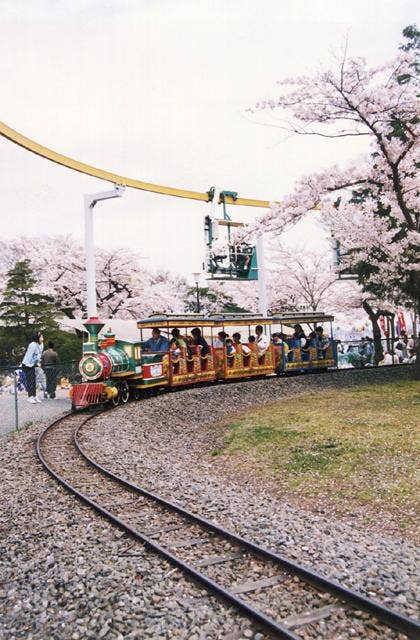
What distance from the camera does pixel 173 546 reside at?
525cm

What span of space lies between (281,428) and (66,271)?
27925 mm

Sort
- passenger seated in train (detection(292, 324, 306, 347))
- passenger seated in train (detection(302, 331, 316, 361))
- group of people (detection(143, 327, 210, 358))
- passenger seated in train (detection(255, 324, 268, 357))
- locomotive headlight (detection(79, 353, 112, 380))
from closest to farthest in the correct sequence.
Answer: locomotive headlight (detection(79, 353, 112, 380))
group of people (detection(143, 327, 210, 358))
passenger seated in train (detection(255, 324, 268, 357))
passenger seated in train (detection(292, 324, 306, 347))
passenger seated in train (detection(302, 331, 316, 361))

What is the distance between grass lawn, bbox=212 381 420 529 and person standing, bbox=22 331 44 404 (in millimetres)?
5678

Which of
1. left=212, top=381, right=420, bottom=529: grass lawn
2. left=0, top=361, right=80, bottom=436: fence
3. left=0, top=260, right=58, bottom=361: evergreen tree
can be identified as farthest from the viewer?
left=0, top=260, right=58, bottom=361: evergreen tree

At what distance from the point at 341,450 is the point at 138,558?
4.62 m

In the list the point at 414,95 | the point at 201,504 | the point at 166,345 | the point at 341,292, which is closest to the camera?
the point at 201,504

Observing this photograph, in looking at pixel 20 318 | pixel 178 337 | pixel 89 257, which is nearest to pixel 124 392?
pixel 178 337

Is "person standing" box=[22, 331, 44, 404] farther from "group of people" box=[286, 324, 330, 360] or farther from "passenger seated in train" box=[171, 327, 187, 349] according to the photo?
"group of people" box=[286, 324, 330, 360]

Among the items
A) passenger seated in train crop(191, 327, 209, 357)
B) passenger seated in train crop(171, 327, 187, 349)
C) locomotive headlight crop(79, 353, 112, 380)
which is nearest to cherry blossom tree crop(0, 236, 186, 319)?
passenger seated in train crop(191, 327, 209, 357)

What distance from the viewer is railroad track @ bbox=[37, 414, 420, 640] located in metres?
3.76

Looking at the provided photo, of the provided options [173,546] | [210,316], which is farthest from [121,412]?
[173,546]

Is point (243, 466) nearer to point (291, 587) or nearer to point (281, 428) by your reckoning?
point (281, 428)

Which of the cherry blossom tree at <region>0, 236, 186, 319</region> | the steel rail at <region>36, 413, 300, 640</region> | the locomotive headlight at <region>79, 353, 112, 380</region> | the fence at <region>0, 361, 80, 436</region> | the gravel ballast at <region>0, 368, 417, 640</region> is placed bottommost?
the gravel ballast at <region>0, 368, 417, 640</region>

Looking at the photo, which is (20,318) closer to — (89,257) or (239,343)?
(89,257)
